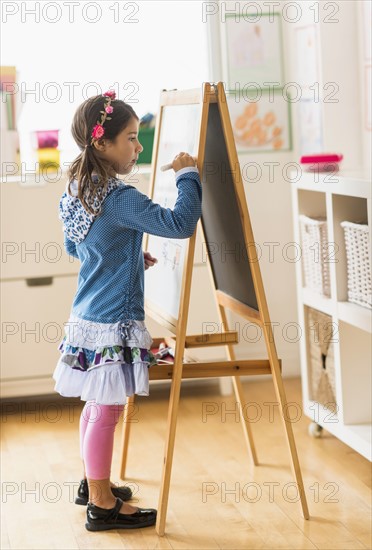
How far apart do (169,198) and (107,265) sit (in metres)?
0.33

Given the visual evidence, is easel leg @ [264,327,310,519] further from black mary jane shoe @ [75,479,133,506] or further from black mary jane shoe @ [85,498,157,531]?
black mary jane shoe @ [75,479,133,506]

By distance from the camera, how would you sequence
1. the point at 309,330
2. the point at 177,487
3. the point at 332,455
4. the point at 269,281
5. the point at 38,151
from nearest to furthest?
1. the point at 177,487
2. the point at 332,455
3. the point at 309,330
4. the point at 38,151
5. the point at 269,281

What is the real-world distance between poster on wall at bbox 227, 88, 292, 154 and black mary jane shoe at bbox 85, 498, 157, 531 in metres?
1.77

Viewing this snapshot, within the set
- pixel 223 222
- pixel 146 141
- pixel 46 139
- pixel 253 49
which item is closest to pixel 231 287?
pixel 223 222

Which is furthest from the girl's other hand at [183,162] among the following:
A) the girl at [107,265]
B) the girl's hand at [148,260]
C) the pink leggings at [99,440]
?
the pink leggings at [99,440]

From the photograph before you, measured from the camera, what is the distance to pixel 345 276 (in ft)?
9.11

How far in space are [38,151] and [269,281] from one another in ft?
3.56

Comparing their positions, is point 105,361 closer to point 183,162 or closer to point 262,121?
point 183,162

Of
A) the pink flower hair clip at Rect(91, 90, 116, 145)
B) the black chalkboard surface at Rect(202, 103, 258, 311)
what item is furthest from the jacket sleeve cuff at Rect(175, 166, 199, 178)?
the pink flower hair clip at Rect(91, 90, 116, 145)

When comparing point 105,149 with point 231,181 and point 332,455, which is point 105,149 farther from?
point 332,455

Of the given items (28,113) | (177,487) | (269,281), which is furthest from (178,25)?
(177,487)

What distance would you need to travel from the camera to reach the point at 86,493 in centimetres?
261

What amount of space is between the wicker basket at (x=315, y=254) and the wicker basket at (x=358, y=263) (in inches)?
5.6

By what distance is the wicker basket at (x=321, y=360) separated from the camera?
296 centimetres
